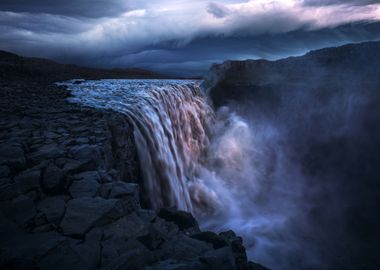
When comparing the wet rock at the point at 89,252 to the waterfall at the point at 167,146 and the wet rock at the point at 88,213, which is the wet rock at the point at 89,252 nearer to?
the wet rock at the point at 88,213

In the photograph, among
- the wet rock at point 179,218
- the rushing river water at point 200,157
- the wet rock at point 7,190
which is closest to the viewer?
the wet rock at point 7,190

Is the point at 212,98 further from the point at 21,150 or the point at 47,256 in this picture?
the point at 47,256

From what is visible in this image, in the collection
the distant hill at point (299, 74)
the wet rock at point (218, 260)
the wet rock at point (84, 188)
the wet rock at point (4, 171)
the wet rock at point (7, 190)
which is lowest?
the wet rock at point (218, 260)

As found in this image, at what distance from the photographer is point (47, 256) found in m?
3.03

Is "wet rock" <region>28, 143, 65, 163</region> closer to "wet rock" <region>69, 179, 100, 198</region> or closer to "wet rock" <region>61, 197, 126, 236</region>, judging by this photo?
"wet rock" <region>69, 179, 100, 198</region>

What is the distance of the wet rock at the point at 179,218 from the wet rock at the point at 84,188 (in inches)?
50.9

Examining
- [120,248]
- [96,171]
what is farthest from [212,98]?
[120,248]

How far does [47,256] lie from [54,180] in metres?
1.62

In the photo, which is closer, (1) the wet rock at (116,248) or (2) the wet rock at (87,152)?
(1) the wet rock at (116,248)

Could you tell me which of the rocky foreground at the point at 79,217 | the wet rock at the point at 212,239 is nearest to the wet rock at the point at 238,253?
the rocky foreground at the point at 79,217

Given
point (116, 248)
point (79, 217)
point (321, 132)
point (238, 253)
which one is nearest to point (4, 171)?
point (79, 217)

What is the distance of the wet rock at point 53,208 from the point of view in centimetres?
382

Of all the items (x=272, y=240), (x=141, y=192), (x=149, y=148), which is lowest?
(x=272, y=240)

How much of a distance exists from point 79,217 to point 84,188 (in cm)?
71
